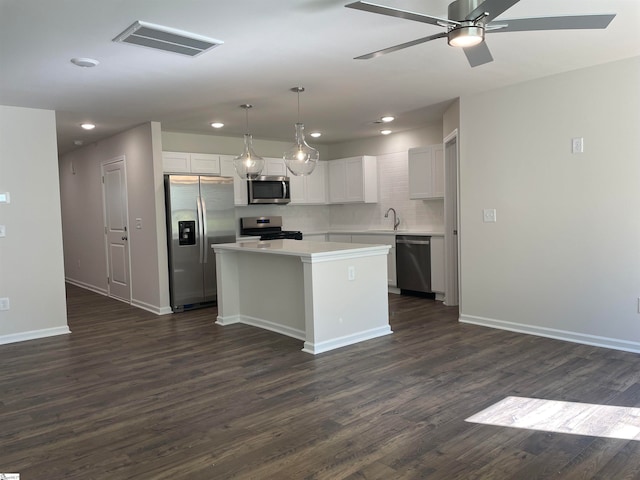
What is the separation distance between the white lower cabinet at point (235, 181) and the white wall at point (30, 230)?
89.5 inches

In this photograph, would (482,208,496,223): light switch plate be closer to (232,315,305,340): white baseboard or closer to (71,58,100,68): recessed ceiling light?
(232,315,305,340): white baseboard

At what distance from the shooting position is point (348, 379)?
11.4 ft

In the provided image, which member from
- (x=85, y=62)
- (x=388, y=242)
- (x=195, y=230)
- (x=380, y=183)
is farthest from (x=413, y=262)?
(x=85, y=62)

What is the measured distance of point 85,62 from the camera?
3.44 metres

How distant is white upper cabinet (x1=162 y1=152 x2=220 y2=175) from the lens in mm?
Answer: 6332

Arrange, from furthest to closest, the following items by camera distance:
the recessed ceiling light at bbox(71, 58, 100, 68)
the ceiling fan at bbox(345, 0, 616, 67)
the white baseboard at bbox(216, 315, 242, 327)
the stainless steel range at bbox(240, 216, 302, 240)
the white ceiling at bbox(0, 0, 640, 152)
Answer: the stainless steel range at bbox(240, 216, 302, 240)
the white baseboard at bbox(216, 315, 242, 327)
the recessed ceiling light at bbox(71, 58, 100, 68)
the white ceiling at bbox(0, 0, 640, 152)
the ceiling fan at bbox(345, 0, 616, 67)

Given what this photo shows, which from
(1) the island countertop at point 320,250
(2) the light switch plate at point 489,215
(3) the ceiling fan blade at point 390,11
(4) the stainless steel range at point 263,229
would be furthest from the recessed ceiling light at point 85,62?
(4) the stainless steel range at point 263,229

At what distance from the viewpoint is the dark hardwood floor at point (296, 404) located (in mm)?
2322

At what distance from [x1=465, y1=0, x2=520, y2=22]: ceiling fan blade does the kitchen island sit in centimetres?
228

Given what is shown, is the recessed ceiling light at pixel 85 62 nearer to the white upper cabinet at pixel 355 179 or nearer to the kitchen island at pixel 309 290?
the kitchen island at pixel 309 290

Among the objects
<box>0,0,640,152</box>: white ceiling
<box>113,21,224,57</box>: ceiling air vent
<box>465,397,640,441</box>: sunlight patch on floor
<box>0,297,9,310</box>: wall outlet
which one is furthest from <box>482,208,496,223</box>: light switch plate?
<box>0,297,9,310</box>: wall outlet

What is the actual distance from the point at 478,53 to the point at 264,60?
159 cm

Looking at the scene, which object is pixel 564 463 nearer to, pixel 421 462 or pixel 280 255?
pixel 421 462

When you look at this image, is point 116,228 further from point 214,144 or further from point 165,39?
point 165,39
